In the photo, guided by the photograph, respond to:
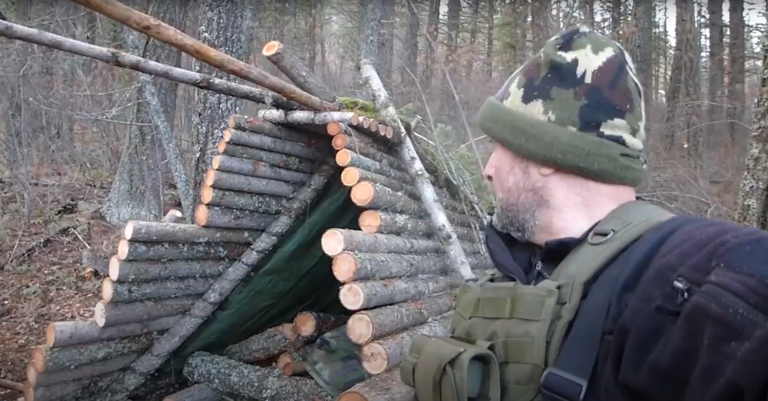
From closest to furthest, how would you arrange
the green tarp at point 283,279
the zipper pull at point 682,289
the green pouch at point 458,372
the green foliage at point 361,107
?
the zipper pull at point 682,289, the green pouch at point 458,372, the green tarp at point 283,279, the green foliage at point 361,107

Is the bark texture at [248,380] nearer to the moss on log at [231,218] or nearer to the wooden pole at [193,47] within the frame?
the moss on log at [231,218]

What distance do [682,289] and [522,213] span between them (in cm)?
65

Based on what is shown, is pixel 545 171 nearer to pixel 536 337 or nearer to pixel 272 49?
pixel 536 337

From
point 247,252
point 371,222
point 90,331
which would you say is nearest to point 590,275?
point 371,222

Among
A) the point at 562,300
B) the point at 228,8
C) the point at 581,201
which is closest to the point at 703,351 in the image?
the point at 562,300

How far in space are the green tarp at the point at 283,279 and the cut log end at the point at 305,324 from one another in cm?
13

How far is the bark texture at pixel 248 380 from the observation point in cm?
423

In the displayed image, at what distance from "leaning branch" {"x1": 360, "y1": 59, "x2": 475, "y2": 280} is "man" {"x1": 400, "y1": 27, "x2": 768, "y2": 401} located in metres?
2.07

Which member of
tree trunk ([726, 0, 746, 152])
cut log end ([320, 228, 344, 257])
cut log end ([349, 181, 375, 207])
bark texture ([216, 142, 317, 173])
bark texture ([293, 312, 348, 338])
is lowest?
bark texture ([293, 312, 348, 338])

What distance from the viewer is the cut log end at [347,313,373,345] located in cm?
316

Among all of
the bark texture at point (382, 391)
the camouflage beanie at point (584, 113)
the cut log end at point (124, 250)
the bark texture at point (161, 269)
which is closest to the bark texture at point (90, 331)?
the bark texture at point (161, 269)

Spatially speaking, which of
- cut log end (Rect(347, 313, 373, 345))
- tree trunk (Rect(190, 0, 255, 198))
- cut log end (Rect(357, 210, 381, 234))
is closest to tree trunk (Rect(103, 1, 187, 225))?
tree trunk (Rect(190, 0, 255, 198))

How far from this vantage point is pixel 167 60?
8.01 meters

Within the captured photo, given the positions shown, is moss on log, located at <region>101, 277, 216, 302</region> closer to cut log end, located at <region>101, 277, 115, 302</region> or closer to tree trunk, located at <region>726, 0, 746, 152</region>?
cut log end, located at <region>101, 277, 115, 302</region>
